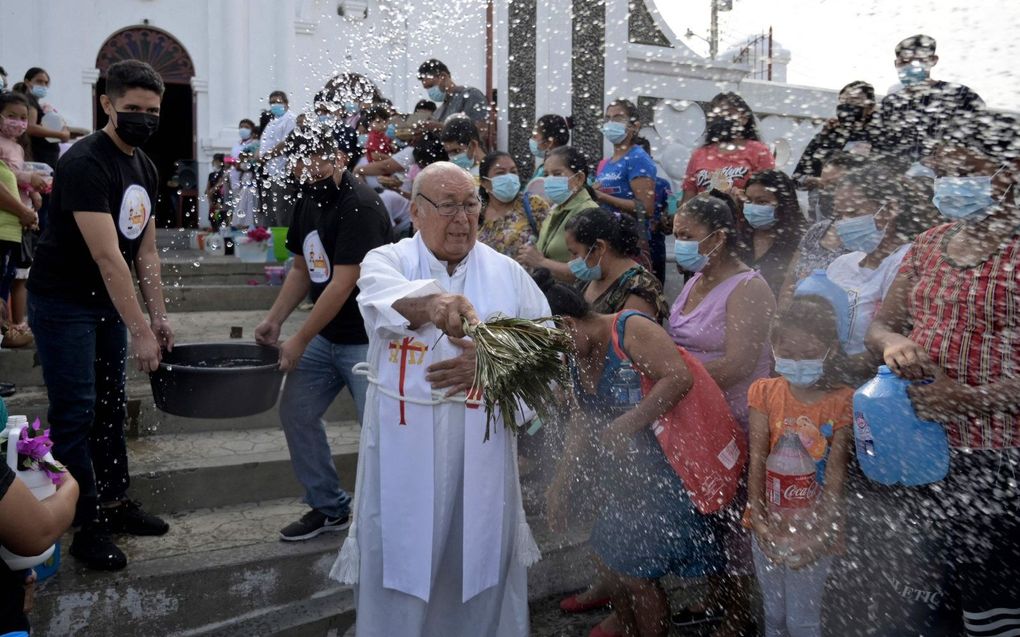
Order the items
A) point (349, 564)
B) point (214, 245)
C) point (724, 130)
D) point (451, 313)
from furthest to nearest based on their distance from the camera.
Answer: point (214, 245) < point (724, 130) < point (349, 564) < point (451, 313)

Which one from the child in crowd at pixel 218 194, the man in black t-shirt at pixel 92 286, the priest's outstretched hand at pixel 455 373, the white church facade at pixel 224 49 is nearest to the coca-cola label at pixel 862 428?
the priest's outstretched hand at pixel 455 373

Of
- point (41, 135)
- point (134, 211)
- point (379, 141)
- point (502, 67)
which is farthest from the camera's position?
point (502, 67)

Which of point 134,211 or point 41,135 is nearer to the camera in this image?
point 134,211

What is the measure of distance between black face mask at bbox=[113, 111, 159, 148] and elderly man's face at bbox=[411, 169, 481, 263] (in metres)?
1.74

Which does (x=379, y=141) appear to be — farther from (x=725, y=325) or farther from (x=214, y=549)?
(x=725, y=325)

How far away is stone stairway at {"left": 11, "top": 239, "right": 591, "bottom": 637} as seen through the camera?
4316 millimetres

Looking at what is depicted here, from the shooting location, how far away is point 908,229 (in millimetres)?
4316

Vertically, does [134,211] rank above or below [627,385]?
above

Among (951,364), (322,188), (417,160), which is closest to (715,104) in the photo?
(417,160)

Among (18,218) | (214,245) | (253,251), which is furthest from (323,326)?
(214,245)

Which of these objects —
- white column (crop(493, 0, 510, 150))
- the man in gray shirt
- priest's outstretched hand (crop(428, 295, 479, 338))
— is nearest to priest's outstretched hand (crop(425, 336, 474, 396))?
priest's outstretched hand (crop(428, 295, 479, 338))

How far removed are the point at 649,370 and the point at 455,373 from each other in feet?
2.88

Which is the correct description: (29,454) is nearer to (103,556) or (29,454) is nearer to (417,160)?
(103,556)

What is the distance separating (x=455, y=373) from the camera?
139 inches
